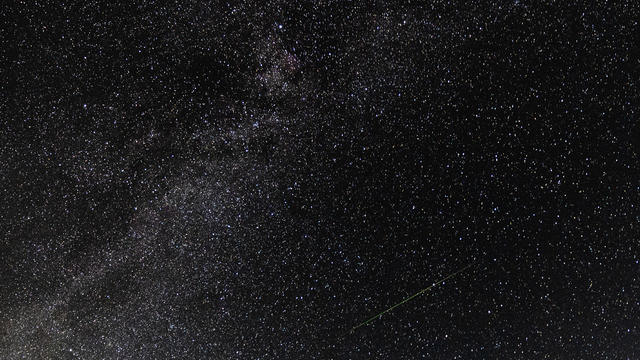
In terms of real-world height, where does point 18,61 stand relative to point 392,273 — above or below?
above

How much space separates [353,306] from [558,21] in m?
0.61

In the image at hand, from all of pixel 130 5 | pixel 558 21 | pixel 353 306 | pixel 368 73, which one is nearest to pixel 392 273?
pixel 353 306

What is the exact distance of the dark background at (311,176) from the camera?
722 millimetres

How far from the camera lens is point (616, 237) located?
31.0 inches

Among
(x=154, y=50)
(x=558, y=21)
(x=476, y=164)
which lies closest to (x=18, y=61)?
(x=154, y=50)

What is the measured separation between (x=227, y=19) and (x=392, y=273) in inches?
20.8

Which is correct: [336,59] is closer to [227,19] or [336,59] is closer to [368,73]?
[368,73]

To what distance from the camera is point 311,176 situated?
2.44ft

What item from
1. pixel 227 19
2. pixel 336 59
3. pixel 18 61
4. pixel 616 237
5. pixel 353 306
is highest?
pixel 18 61

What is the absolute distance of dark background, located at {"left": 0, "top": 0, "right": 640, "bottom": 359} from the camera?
72 cm

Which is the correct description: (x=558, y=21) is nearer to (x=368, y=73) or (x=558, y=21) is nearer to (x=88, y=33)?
(x=368, y=73)

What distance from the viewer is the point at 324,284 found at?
0.76m

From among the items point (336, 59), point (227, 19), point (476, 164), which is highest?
point (227, 19)

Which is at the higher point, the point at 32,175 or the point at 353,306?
the point at 32,175
